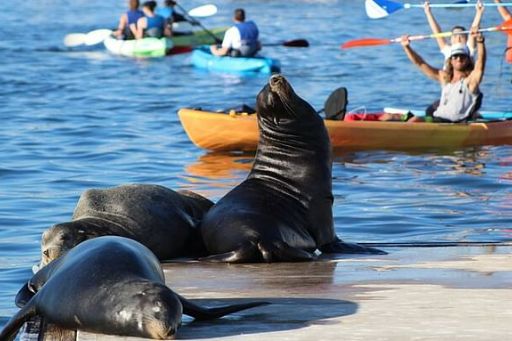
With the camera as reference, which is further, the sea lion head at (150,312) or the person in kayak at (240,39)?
the person in kayak at (240,39)

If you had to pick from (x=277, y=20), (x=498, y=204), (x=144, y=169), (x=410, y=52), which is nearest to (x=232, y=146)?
(x=144, y=169)

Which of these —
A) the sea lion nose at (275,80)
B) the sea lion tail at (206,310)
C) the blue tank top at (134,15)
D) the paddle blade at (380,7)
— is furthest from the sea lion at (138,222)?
the blue tank top at (134,15)

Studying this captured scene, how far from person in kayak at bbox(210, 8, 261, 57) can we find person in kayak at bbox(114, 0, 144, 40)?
3442 millimetres

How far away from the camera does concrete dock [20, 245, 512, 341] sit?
4988mm

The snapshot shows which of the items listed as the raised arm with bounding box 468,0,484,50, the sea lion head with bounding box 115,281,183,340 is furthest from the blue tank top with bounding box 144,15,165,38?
the sea lion head with bounding box 115,281,183,340

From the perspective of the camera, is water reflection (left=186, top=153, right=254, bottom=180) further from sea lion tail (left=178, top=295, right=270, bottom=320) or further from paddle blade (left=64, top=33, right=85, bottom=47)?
paddle blade (left=64, top=33, right=85, bottom=47)

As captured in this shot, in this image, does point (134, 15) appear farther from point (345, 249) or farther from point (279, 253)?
point (279, 253)

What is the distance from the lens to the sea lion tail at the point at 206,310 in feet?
16.7

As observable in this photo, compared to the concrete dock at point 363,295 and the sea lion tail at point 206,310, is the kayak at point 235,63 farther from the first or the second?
the sea lion tail at point 206,310

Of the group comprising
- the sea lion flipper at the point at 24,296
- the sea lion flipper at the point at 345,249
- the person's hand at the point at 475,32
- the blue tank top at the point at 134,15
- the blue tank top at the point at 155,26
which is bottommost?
the blue tank top at the point at 155,26

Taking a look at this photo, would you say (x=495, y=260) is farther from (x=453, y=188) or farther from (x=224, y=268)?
(x=453, y=188)

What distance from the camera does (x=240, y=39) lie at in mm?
25125

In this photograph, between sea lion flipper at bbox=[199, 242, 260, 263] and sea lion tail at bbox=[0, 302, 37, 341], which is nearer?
sea lion tail at bbox=[0, 302, 37, 341]

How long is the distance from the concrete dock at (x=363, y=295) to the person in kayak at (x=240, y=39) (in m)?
17.6
